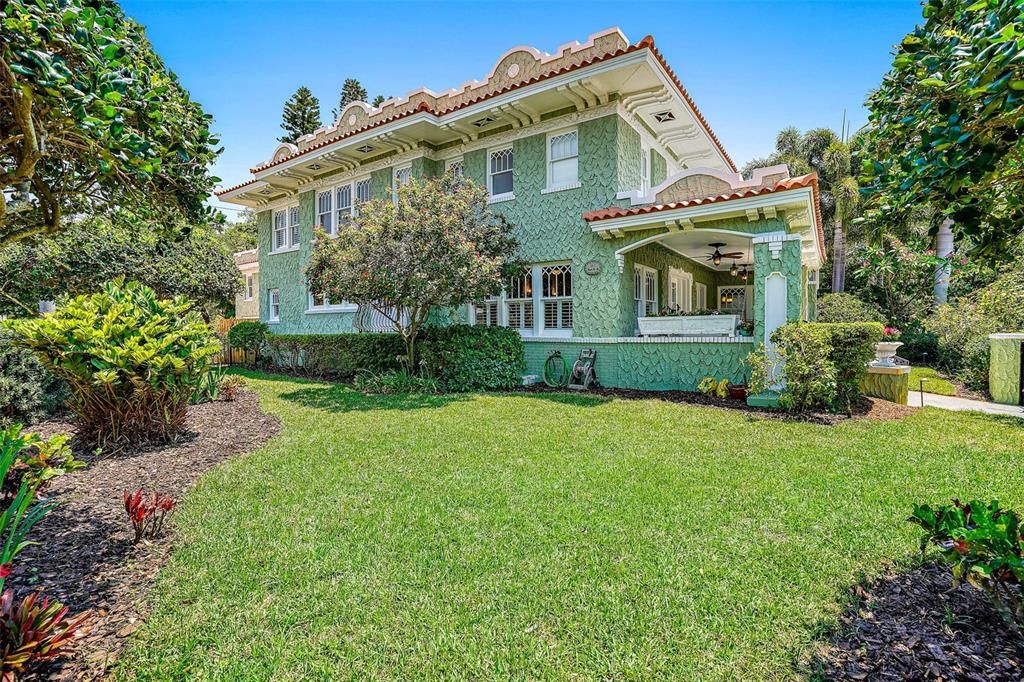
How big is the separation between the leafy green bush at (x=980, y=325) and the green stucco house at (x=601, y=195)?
4.21 meters

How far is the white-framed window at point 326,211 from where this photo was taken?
1611 cm

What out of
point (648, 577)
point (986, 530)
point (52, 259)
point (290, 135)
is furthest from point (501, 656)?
point (290, 135)

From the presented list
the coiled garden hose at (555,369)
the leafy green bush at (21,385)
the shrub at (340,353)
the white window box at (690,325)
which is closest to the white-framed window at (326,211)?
the shrub at (340,353)

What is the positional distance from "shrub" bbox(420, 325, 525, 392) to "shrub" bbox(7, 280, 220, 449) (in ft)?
17.6

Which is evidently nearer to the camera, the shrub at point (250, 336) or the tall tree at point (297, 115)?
the shrub at point (250, 336)

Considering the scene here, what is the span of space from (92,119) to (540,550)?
3.86 meters

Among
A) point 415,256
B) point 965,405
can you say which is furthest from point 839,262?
point 415,256

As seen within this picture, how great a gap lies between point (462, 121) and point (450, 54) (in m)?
1.74

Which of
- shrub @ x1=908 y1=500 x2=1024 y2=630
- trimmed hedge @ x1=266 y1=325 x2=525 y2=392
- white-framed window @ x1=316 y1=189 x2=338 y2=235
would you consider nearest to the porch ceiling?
trimmed hedge @ x1=266 y1=325 x2=525 y2=392

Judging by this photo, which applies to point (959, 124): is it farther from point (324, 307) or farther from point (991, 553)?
point (324, 307)

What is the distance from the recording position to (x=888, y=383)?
1013 centimetres

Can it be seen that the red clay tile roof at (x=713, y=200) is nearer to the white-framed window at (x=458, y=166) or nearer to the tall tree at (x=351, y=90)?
the white-framed window at (x=458, y=166)

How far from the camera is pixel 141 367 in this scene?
5992mm

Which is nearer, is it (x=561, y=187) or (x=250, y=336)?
(x=561, y=187)
